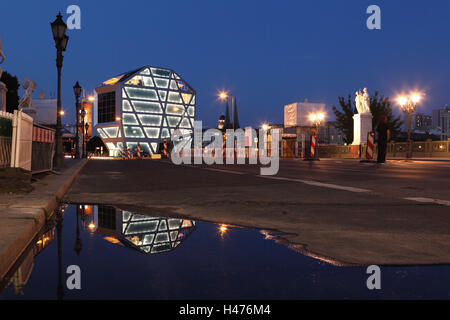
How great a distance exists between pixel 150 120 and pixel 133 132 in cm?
610

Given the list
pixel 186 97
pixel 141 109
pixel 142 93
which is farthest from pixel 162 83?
pixel 141 109

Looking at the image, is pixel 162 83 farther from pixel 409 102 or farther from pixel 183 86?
pixel 409 102

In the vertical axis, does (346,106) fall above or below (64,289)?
above

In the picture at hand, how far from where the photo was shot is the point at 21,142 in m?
8.28

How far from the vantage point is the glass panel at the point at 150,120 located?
4806 inches

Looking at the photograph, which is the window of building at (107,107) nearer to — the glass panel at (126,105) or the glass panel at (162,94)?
the glass panel at (126,105)

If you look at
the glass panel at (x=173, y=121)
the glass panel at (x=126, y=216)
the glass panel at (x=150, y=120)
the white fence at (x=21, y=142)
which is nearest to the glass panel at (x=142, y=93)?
the glass panel at (x=150, y=120)

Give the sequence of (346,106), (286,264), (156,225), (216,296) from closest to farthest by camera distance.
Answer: (216,296) < (286,264) < (156,225) < (346,106)

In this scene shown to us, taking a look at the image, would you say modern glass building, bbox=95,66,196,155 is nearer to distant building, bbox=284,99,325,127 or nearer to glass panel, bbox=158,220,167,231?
distant building, bbox=284,99,325,127
